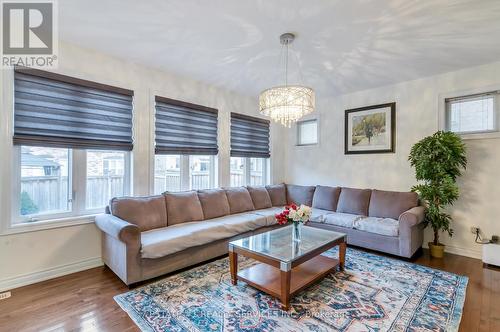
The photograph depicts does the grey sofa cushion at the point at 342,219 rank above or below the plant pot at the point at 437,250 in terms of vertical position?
above

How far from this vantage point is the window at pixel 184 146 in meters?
3.75

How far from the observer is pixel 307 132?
5434 mm

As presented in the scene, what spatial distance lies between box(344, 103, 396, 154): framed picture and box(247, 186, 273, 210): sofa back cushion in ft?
A: 5.77

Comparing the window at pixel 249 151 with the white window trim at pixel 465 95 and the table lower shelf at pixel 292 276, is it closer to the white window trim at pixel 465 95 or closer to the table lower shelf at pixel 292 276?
the table lower shelf at pixel 292 276

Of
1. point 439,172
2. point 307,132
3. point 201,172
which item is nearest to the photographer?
point 439,172

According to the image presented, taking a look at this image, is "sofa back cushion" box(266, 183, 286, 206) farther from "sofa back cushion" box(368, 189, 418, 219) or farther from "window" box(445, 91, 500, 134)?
"window" box(445, 91, 500, 134)

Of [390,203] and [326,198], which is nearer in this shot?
[390,203]

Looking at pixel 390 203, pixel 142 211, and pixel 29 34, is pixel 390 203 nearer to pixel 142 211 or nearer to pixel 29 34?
pixel 142 211

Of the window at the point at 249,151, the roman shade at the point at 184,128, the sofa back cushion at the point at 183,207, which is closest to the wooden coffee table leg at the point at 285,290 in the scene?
the sofa back cushion at the point at 183,207

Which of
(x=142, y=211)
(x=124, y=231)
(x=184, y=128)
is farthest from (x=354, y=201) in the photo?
(x=124, y=231)

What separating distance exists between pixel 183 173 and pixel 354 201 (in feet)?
9.64

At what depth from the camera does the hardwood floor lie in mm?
1930

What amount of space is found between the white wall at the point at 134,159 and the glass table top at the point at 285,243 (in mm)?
1847

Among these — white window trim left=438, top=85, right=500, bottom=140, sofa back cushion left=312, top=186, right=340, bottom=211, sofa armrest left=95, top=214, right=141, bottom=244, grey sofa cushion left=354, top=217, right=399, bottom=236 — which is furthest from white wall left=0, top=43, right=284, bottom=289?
white window trim left=438, top=85, right=500, bottom=140
